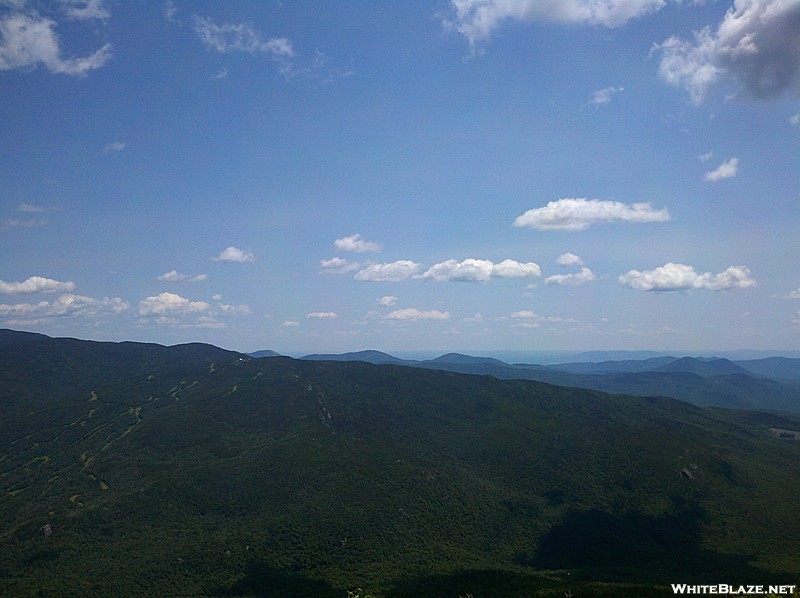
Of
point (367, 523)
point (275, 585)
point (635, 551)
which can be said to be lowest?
point (635, 551)

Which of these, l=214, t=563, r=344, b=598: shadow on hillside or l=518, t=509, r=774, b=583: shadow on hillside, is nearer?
l=214, t=563, r=344, b=598: shadow on hillside

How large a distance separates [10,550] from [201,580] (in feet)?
185

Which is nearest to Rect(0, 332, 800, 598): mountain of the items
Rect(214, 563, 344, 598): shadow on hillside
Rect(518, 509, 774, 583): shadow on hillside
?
Rect(214, 563, 344, 598): shadow on hillside

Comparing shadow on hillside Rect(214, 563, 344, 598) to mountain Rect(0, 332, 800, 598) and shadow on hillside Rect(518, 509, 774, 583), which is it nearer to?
mountain Rect(0, 332, 800, 598)

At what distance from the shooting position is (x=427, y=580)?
4670 inches

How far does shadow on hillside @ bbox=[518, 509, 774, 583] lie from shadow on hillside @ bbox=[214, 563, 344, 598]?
2510 inches

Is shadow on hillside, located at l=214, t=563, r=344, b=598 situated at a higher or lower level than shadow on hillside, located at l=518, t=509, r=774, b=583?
higher

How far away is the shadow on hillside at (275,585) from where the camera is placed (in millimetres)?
115125

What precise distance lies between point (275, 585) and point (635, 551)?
365 ft

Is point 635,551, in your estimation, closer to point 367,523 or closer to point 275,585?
point 367,523

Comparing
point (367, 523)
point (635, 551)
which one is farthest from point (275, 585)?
point (635, 551)

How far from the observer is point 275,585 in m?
121

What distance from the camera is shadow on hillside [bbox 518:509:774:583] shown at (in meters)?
130

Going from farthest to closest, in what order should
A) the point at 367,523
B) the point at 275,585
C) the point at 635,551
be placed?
the point at 635,551
the point at 367,523
the point at 275,585
